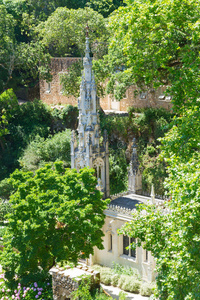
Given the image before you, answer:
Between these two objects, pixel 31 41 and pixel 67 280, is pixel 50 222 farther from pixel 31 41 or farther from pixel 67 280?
pixel 31 41

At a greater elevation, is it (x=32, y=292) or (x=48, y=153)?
(x=48, y=153)

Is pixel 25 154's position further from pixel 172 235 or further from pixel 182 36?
pixel 172 235

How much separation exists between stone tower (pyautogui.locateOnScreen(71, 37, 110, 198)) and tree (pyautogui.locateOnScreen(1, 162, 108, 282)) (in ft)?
9.37

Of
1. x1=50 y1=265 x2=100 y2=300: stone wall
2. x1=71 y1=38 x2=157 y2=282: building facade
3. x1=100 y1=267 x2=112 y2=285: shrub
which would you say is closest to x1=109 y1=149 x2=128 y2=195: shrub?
x1=71 y1=38 x2=157 y2=282: building facade

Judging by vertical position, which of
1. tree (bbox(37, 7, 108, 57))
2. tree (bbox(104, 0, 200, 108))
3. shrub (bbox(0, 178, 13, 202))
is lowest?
shrub (bbox(0, 178, 13, 202))

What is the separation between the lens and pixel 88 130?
26125 mm

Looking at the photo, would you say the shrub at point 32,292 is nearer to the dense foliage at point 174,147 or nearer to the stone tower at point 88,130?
the dense foliage at point 174,147

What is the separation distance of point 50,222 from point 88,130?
20.7 ft

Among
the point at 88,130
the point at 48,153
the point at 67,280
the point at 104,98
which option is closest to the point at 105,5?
the point at 104,98

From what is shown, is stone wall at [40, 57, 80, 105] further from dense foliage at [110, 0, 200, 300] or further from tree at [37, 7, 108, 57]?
dense foliage at [110, 0, 200, 300]

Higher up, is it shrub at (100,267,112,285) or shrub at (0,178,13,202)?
shrub at (0,178,13,202)

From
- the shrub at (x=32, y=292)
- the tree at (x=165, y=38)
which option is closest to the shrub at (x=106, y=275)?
the shrub at (x=32, y=292)

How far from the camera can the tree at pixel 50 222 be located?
2158cm

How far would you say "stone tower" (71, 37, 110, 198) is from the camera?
85.3 feet
